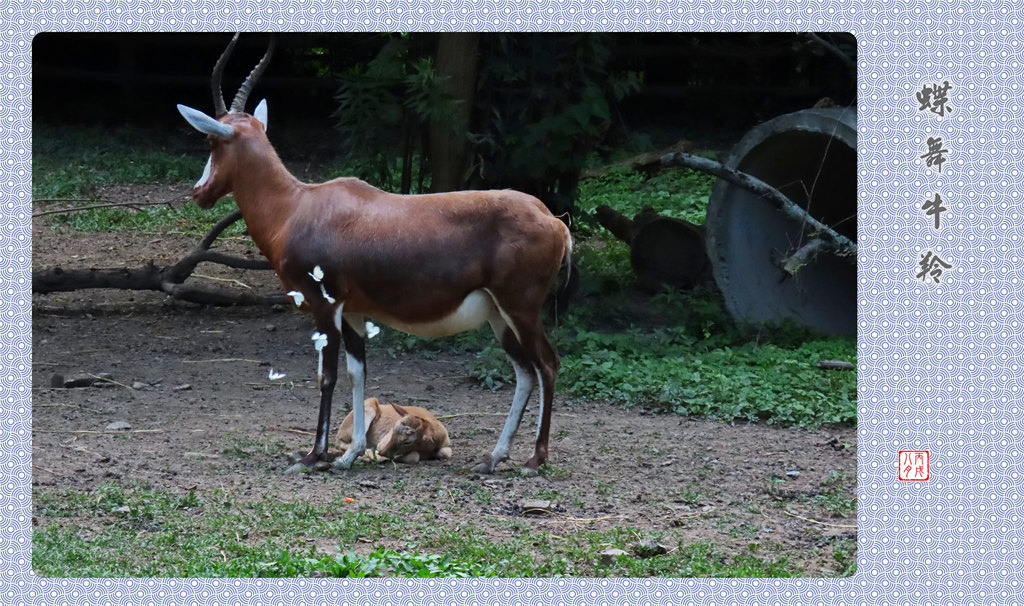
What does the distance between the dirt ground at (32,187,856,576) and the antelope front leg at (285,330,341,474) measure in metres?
0.14

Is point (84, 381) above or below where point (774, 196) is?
below

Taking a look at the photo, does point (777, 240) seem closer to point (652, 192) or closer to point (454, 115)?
point (454, 115)

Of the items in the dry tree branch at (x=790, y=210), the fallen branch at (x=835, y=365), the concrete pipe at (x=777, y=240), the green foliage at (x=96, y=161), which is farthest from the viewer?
the green foliage at (x=96, y=161)

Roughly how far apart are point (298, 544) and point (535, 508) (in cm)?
121

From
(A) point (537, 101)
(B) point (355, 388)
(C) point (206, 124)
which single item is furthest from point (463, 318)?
(A) point (537, 101)

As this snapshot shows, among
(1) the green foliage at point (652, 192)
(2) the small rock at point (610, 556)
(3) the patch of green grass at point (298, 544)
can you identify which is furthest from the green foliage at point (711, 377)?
(1) the green foliage at point (652, 192)

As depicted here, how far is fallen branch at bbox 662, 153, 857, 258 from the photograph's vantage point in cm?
820

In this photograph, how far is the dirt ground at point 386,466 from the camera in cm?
579

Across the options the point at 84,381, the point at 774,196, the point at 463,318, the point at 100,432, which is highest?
the point at 774,196

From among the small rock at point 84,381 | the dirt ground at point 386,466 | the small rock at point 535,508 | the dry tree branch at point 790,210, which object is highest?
the dry tree branch at point 790,210

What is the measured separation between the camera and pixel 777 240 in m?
10.2

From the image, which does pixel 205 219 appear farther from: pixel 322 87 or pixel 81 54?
pixel 81 54

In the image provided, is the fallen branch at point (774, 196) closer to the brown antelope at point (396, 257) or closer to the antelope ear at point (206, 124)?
the brown antelope at point (396, 257)

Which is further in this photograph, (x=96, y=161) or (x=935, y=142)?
(x=96, y=161)
